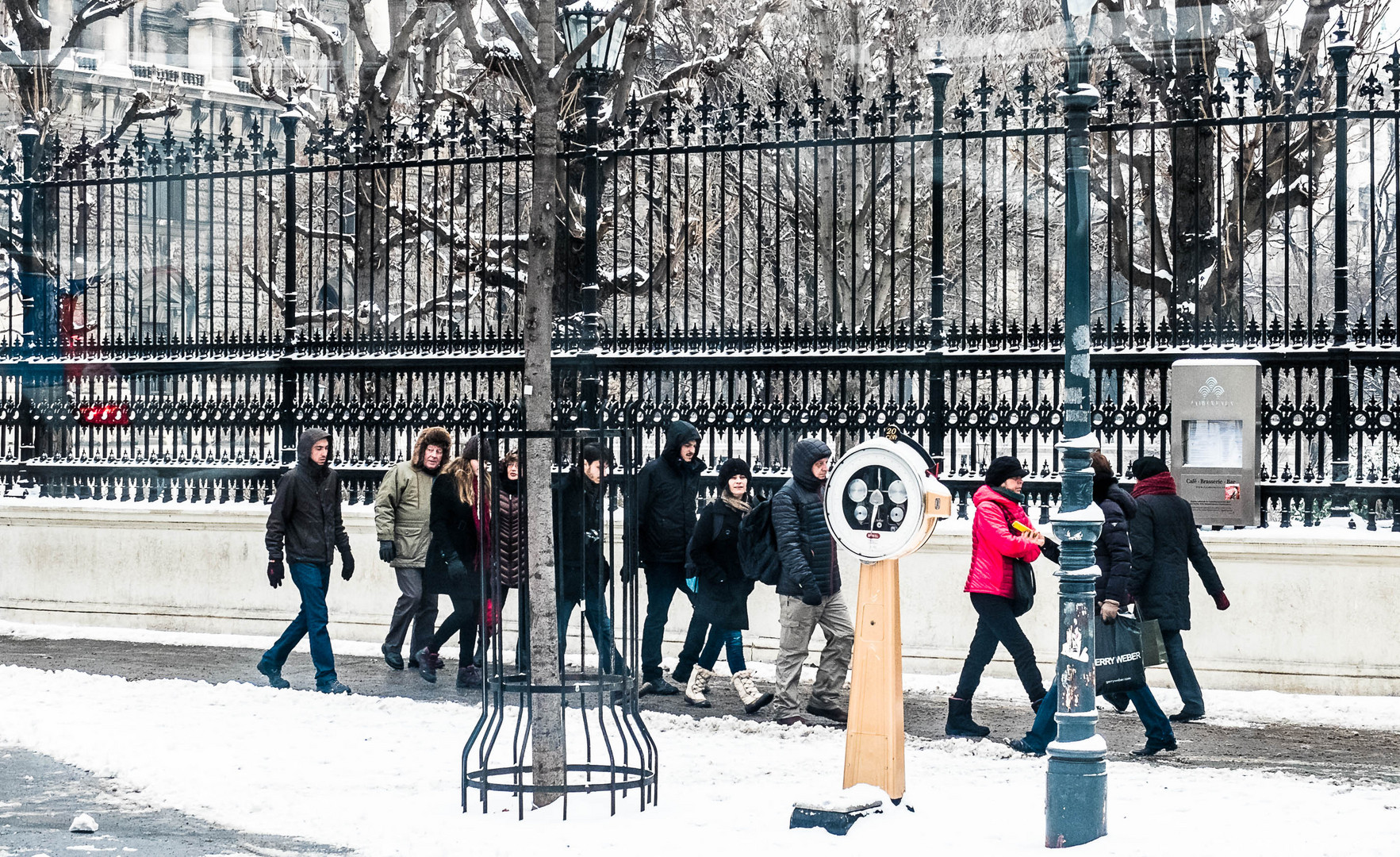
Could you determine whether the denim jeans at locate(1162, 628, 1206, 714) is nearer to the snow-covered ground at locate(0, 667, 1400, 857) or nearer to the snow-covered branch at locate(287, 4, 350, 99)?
the snow-covered ground at locate(0, 667, 1400, 857)

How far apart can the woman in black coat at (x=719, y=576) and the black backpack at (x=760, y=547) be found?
0.29 m

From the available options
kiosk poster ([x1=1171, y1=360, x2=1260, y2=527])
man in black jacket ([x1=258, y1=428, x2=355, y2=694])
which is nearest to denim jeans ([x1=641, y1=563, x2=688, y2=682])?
man in black jacket ([x1=258, y1=428, x2=355, y2=694])

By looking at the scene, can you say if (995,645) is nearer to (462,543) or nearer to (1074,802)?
(1074,802)

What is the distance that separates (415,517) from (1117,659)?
512 centimetres

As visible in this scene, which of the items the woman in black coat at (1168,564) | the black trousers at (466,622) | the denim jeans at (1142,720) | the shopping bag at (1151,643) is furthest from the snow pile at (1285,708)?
the black trousers at (466,622)

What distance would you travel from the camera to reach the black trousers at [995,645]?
31.1 feet

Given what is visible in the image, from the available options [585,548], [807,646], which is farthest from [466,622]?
[585,548]

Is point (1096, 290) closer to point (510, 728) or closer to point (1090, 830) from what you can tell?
point (510, 728)

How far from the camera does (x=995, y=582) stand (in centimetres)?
944

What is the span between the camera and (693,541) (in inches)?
423

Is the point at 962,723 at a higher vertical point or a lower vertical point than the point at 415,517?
lower

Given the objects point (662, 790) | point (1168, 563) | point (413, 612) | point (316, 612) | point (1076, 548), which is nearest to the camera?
point (1076, 548)

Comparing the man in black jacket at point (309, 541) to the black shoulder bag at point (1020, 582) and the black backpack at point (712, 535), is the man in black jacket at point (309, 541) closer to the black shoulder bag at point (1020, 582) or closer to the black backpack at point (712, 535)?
the black backpack at point (712, 535)

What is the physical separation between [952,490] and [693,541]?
1841mm
